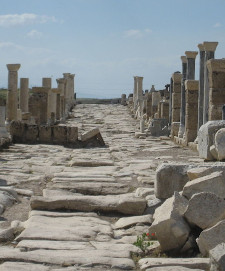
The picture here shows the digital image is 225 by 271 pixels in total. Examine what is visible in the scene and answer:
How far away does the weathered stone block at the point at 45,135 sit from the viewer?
17.2 metres

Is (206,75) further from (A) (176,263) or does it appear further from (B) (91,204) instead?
(A) (176,263)

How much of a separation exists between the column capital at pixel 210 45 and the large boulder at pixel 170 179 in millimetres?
8938

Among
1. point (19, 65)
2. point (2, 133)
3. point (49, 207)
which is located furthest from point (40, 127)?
point (49, 207)

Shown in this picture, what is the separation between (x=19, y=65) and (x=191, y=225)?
66.8ft

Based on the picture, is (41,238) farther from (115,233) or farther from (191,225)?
(191,225)

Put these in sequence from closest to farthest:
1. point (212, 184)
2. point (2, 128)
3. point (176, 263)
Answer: point (176, 263)
point (212, 184)
point (2, 128)

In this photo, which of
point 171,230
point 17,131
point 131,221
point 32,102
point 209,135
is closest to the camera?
point 171,230

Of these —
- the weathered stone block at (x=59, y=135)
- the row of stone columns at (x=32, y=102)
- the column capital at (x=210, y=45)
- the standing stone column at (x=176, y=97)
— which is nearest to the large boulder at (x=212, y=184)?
the column capital at (x=210, y=45)

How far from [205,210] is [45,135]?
1231cm

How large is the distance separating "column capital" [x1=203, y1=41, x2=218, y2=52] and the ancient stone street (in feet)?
15.3

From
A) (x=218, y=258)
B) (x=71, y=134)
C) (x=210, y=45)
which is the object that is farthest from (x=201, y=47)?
(x=218, y=258)

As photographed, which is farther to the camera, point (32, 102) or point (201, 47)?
point (32, 102)

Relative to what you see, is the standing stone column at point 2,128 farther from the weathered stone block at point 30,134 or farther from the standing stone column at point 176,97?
the standing stone column at point 176,97

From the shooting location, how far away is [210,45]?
1561 cm
